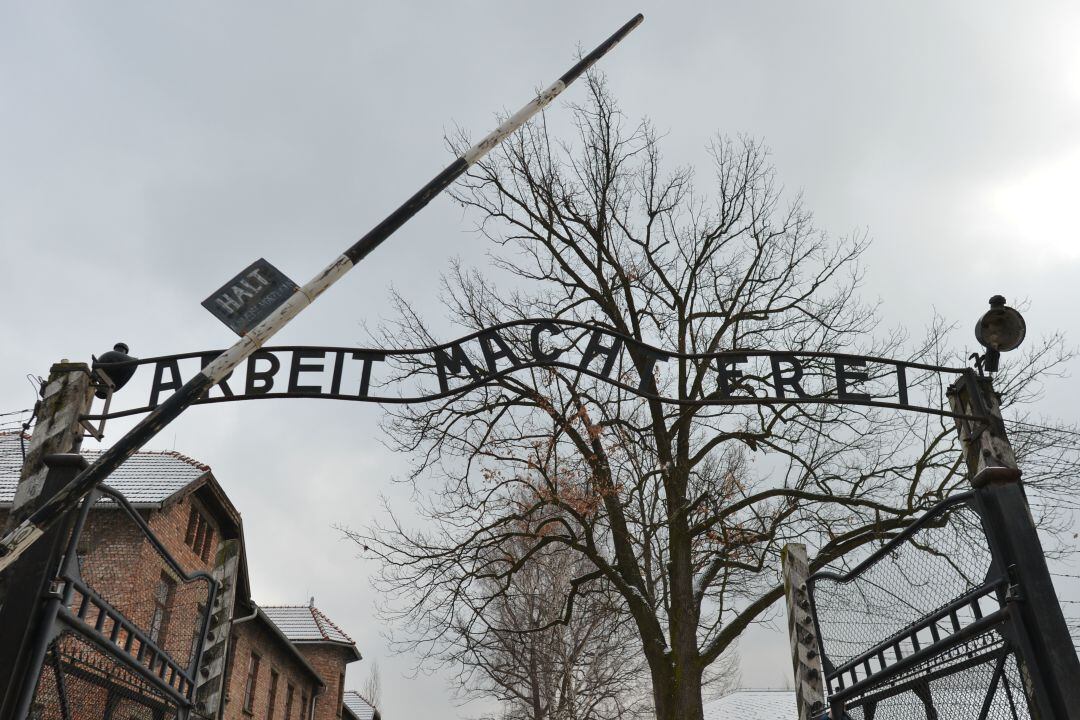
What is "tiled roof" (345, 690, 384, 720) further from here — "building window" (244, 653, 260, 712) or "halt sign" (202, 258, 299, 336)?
"halt sign" (202, 258, 299, 336)

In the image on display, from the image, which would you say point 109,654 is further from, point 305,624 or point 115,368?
point 305,624

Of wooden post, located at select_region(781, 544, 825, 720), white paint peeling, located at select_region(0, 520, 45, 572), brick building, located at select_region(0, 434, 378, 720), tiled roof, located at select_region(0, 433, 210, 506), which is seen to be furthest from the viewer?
tiled roof, located at select_region(0, 433, 210, 506)

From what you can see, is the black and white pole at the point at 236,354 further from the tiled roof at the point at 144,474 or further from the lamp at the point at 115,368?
the tiled roof at the point at 144,474

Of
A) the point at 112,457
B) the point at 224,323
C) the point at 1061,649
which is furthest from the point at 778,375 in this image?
the point at 112,457

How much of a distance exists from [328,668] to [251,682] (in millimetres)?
11136

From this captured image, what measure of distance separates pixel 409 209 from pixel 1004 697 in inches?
175

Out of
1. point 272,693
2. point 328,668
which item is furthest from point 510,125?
point 328,668

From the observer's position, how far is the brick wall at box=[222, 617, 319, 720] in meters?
22.9

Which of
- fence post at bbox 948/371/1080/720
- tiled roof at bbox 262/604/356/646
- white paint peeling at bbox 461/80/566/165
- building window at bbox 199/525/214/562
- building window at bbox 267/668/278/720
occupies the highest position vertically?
tiled roof at bbox 262/604/356/646

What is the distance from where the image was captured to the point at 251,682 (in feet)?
82.1

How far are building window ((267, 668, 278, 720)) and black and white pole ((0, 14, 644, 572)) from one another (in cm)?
2539

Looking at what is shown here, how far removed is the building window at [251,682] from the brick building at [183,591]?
0.03 meters

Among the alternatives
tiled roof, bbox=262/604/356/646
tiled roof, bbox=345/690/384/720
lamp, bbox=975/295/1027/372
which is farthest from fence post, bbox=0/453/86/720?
tiled roof, bbox=345/690/384/720

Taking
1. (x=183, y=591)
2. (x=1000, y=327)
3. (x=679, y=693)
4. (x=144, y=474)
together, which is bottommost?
(x=183, y=591)
